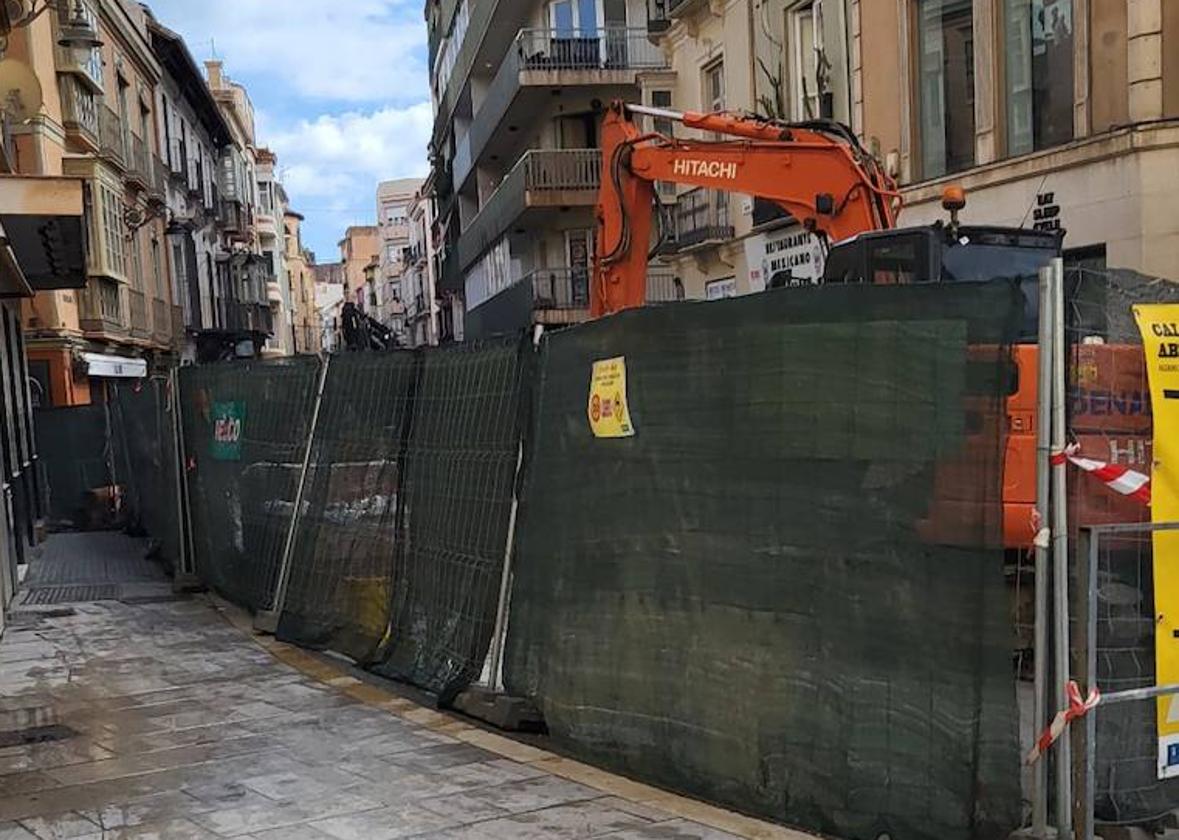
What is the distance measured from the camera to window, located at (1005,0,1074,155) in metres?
12.8

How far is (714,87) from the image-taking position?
2220 cm

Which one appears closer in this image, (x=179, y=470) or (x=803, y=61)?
(x=179, y=470)

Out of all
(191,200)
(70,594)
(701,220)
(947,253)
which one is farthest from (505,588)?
(191,200)

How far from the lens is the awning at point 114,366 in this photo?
21.6m

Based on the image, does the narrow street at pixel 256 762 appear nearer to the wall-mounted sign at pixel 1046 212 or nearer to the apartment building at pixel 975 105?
the apartment building at pixel 975 105

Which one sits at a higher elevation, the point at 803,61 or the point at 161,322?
the point at 803,61

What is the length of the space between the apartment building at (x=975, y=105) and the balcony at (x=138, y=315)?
13386mm

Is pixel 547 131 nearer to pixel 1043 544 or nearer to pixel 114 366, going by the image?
pixel 114 366

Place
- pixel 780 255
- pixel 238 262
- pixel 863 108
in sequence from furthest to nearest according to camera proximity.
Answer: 1. pixel 238 262
2. pixel 780 255
3. pixel 863 108

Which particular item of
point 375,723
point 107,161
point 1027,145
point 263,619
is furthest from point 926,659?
point 107,161

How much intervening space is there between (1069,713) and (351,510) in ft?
17.7

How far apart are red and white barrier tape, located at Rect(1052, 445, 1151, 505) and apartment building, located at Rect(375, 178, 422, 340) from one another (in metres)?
97.2

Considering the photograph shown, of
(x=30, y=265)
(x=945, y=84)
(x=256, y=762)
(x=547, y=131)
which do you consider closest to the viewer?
(x=256, y=762)

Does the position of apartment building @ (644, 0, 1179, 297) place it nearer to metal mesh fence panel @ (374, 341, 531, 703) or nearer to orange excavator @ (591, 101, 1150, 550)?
orange excavator @ (591, 101, 1150, 550)
